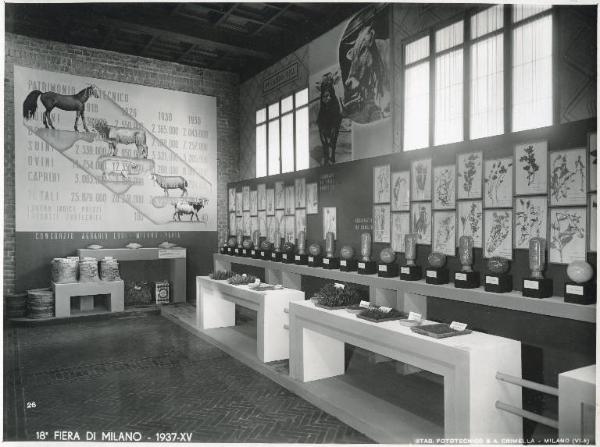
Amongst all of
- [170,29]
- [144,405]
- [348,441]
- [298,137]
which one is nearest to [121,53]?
[170,29]

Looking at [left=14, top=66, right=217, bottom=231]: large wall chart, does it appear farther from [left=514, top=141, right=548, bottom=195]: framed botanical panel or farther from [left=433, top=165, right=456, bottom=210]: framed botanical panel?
[left=514, top=141, right=548, bottom=195]: framed botanical panel

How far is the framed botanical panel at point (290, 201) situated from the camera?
317 inches

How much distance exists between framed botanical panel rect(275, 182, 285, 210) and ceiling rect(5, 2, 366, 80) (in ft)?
9.66

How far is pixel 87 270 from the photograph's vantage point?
902 cm

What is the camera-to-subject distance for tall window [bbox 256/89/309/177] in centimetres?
939

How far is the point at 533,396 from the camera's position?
4.30 metres

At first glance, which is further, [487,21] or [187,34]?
[187,34]

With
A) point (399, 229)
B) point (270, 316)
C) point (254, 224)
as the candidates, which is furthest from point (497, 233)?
point (254, 224)

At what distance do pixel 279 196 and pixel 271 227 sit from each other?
2.12 feet

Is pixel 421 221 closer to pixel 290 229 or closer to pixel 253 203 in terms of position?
pixel 290 229

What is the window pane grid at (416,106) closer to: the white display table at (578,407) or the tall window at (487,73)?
the tall window at (487,73)

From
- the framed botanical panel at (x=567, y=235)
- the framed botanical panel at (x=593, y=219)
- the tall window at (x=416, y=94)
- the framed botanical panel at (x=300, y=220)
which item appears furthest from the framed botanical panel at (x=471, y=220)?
the framed botanical panel at (x=300, y=220)

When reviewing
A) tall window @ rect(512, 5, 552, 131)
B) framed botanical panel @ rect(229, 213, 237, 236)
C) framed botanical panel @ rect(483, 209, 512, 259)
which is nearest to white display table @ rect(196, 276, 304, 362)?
framed botanical panel @ rect(483, 209, 512, 259)

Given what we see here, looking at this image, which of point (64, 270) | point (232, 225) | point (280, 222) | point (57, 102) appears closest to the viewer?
point (280, 222)
